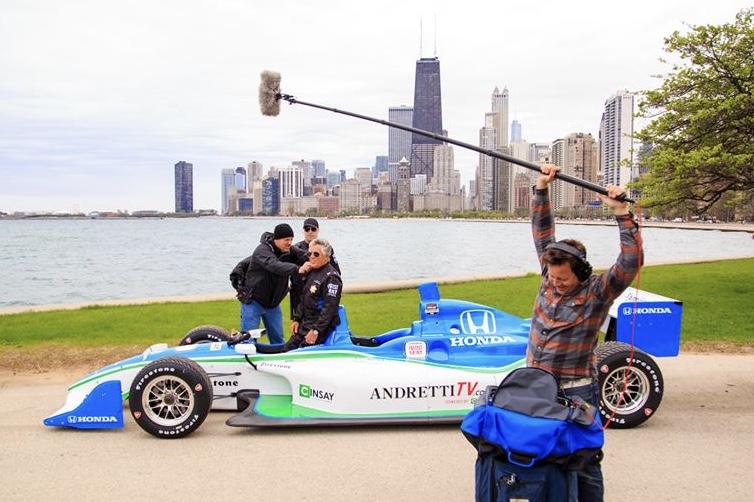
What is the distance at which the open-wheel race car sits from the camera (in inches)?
238

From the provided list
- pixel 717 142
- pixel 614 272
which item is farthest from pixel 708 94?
pixel 614 272

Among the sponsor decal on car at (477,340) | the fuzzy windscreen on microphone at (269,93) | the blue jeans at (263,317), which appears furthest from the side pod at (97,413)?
the sponsor decal on car at (477,340)

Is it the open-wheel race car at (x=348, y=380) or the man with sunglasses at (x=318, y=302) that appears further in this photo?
the man with sunglasses at (x=318, y=302)

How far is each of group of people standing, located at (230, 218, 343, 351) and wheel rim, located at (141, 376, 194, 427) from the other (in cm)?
116

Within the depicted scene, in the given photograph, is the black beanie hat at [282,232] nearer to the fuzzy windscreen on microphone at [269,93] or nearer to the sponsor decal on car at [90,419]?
the fuzzy windscreen on microphone at [269,93]

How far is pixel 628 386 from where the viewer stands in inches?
245

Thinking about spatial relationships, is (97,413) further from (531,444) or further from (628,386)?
(628,386)

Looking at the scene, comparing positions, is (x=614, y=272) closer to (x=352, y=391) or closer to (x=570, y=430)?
(x=570, y=430)

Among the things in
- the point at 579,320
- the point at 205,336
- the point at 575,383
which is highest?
the point at 579,320

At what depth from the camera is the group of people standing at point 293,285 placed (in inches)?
266

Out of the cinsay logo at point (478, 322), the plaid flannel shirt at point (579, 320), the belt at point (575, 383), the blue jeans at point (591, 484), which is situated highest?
the plaid flannel shirt at point (579, 320)

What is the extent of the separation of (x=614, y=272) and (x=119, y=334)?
398 inches

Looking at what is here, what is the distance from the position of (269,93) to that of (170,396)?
304 cm

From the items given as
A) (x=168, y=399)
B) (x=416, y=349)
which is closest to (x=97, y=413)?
(x=168, y=399)
